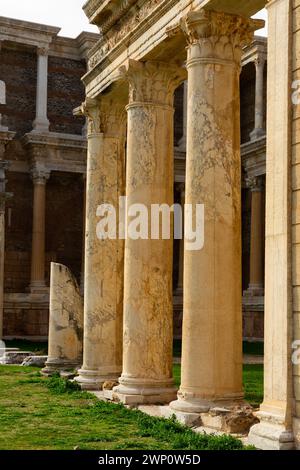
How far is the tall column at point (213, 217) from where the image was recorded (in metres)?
8.83

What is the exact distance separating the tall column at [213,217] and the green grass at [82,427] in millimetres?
695

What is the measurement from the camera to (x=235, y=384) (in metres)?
8.89

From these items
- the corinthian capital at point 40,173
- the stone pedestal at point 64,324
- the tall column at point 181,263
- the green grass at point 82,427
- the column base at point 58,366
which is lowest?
the green grass at point 82,427

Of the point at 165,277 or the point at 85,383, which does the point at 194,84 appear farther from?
the point at 85,383

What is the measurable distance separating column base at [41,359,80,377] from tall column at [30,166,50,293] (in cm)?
1312

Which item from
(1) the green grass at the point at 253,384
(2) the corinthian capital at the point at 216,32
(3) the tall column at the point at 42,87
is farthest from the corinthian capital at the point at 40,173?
(2) the corinthian capital at the point at 216,32

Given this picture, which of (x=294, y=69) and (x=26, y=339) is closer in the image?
(x=294, y=69)

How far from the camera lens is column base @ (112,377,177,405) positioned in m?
10.6

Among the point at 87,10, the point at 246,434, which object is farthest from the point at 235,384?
the point at 87,10

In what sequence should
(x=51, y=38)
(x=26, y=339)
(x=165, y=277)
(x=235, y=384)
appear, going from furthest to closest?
(x=51, y=38) < (x=26, y=339) < (x=165, y=277) < (x=235, y=384)

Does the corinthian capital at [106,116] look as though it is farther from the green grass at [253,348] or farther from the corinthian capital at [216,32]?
the green grass at [253,348]

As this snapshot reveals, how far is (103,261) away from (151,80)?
3.36 m

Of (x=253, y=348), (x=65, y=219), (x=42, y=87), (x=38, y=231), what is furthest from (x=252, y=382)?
(x=42, y=87)

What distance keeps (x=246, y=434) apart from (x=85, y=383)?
523 centimetres
